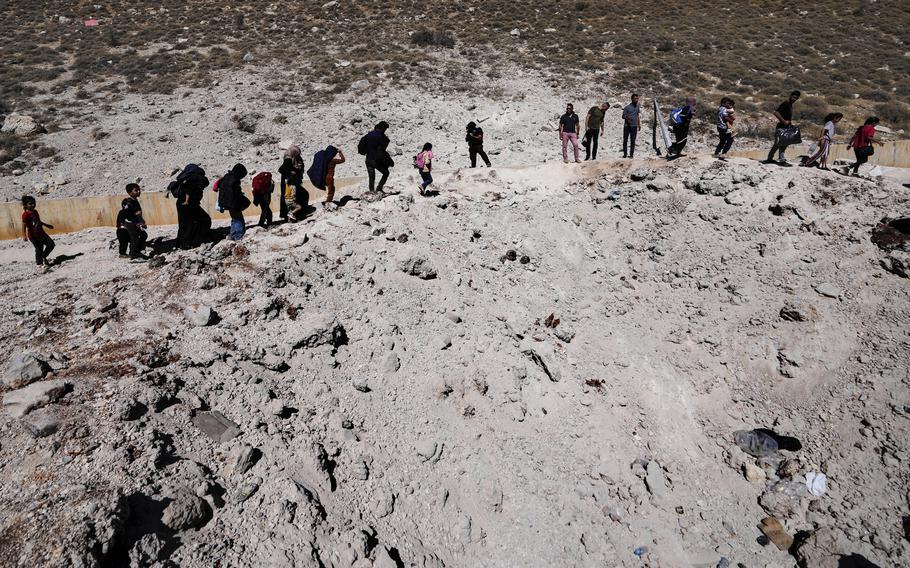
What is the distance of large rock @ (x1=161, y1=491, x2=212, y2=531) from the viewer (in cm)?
416

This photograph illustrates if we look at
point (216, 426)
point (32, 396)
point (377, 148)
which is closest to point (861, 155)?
point (377, 148)

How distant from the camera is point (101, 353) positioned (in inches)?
235

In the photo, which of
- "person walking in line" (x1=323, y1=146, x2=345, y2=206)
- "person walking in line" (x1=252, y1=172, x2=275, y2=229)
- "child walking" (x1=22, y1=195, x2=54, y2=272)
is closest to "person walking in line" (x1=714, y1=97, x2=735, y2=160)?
"person walking in line" (x1=323, y1=146, x2=345, y2=206)

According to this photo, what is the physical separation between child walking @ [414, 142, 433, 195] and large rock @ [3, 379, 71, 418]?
6.69m

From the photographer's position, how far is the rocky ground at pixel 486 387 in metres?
4.63

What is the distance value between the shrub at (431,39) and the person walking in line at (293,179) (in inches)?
931

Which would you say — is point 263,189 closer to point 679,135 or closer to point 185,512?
point 185,512

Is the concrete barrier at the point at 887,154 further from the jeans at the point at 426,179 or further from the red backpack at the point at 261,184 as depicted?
the red backpack at the point at 261,184

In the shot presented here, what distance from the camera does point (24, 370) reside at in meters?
5.33

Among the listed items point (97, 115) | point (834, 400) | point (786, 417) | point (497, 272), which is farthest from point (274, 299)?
point (97, 115)

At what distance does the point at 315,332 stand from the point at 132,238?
477 cm

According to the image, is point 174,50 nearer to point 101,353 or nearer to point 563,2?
point 563,2

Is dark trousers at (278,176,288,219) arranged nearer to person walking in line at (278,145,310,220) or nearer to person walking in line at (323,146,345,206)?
person walking in line at (278,145,310,220)

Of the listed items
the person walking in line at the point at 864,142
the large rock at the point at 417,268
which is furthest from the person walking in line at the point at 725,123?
→ the large rock at the point at 417,268
